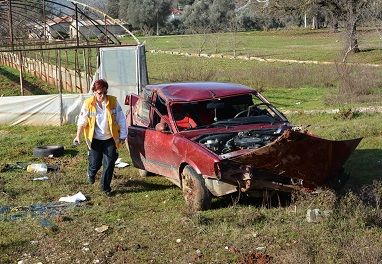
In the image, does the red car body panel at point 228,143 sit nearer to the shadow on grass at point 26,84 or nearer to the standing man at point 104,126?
the standing man at point 104,126

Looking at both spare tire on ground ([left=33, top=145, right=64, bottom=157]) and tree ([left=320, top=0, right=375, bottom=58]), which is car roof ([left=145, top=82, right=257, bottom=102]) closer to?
spare tire on ground ([left=33, top=145, right=64, bottom=157])

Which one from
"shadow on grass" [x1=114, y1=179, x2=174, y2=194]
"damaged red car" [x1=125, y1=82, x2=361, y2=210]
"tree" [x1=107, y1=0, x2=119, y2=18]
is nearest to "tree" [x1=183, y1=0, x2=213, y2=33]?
"tree" [x1=107, y1=0, x2=119, y2=18]

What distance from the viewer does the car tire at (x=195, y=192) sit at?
23.5 ft

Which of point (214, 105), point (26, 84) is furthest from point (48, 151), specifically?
point (26, 84)

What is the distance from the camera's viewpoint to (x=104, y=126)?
8.25m

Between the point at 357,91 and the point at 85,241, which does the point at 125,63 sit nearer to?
the point at 357,91

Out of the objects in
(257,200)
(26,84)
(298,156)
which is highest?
(298,156)

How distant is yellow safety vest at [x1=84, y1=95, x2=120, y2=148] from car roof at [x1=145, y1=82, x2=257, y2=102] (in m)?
0.80

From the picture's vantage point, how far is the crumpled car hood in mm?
6562

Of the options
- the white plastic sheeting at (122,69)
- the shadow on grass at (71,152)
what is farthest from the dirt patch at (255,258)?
the white plastic sheeting at (122,69)

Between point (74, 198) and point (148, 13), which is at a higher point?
point (148, 13)

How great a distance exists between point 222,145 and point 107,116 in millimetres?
1862

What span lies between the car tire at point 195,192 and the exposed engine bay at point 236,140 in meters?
0.40

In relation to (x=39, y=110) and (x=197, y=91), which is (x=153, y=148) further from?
(x=39, y=110)
